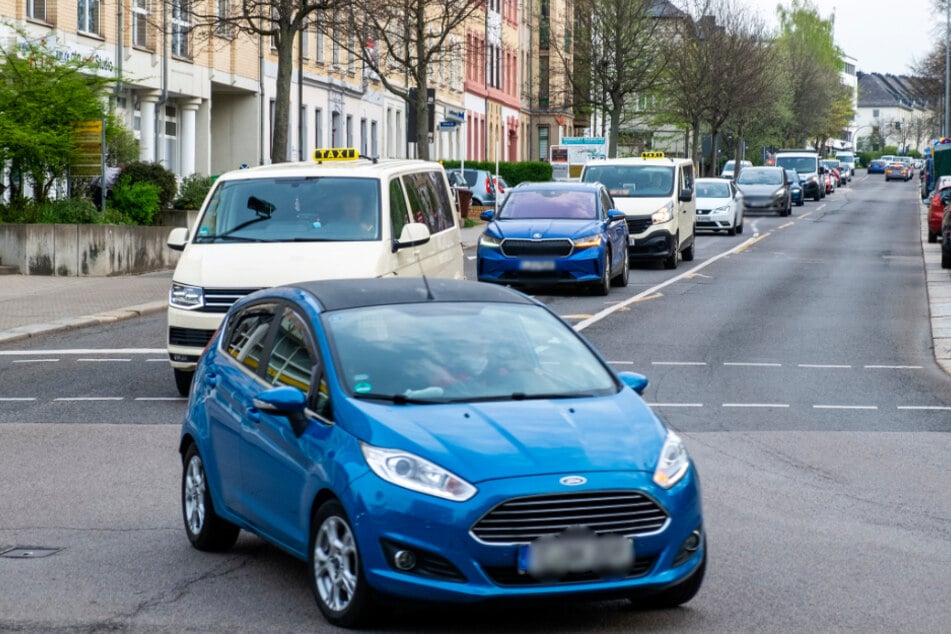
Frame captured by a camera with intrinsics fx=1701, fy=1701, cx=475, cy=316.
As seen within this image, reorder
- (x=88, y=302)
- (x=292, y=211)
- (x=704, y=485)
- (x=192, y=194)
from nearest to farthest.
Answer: (x=704, y=485), (x=292, y=211), (x=88, y=302), (x=192, y=194)

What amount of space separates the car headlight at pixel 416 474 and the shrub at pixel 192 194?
81.6 feet

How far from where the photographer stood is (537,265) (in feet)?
79.4

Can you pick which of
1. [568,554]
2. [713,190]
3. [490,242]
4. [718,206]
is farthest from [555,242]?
[713,190]

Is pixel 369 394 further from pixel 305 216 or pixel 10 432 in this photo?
pixel 305 216

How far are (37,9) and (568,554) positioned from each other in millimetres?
32303

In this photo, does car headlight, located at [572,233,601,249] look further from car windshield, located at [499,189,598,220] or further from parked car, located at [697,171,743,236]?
parked car, located at [697,171,743,236]

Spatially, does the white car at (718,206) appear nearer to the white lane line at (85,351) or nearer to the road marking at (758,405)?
the white lane line at (85,351)

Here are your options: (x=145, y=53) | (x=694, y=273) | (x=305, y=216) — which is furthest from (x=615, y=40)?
(x=305, y=216)

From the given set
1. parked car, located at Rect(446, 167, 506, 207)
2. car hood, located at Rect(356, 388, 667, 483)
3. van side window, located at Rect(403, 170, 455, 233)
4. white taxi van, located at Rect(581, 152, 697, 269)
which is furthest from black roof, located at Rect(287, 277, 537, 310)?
parked car, located at Rect(446, 167, 506, 207)

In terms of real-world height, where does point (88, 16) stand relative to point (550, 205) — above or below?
above

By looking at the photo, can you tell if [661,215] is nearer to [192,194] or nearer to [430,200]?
[192,194]

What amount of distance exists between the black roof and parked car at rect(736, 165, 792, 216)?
52465mm

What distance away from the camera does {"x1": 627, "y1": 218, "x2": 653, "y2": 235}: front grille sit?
3020cm

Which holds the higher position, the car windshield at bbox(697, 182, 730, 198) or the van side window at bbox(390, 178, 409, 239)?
the car windshield at bbox(697, 182, 730, 198)
